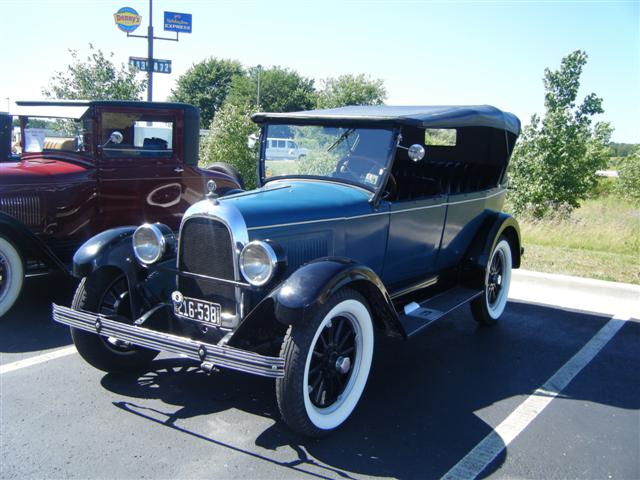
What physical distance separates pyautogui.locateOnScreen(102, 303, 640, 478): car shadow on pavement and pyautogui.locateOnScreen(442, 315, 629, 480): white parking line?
4 centimetres

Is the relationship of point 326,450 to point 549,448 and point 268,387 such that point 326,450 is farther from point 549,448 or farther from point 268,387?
point 549,448

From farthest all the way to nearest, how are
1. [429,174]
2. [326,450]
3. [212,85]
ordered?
[212,85]
[429,174]
[326,450]

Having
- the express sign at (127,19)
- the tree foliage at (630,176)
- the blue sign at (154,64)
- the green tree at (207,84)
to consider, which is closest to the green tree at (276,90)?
the green tree at (207,84)

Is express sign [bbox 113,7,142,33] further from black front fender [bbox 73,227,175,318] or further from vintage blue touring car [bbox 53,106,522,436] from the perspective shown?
black front fender [bbox 73,227,175,318]

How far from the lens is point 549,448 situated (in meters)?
3.04

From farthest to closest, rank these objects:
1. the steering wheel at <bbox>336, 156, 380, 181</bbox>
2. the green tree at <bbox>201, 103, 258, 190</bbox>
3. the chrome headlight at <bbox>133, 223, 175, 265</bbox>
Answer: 1. the green tree at <bbox>201, 103, 258, 190</bbox>
2. the steering wheel at <bbox>336, 156, 380, 181</bbox>
3. the chrome headlight at <bbox>133, 223, 175, 265</bbox>

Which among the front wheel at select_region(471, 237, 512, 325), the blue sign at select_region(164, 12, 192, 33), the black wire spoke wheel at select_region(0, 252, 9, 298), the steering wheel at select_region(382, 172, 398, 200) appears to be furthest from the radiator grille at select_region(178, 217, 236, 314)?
the blue sign at select_region(164, 12, 192, 33)

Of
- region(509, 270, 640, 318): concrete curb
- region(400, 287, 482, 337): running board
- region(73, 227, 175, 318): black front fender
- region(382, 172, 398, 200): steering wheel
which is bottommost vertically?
region(509, 270, 640, 318): concrete curb

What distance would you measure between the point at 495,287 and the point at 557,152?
10432 millimetres

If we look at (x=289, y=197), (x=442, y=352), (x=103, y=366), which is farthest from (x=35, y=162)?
(x=442, y=352)

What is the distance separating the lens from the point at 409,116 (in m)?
3.90

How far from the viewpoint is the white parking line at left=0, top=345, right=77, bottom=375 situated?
153 inches

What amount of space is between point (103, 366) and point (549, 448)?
2.78 meters

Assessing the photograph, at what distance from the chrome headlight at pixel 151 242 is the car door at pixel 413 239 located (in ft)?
5.24
